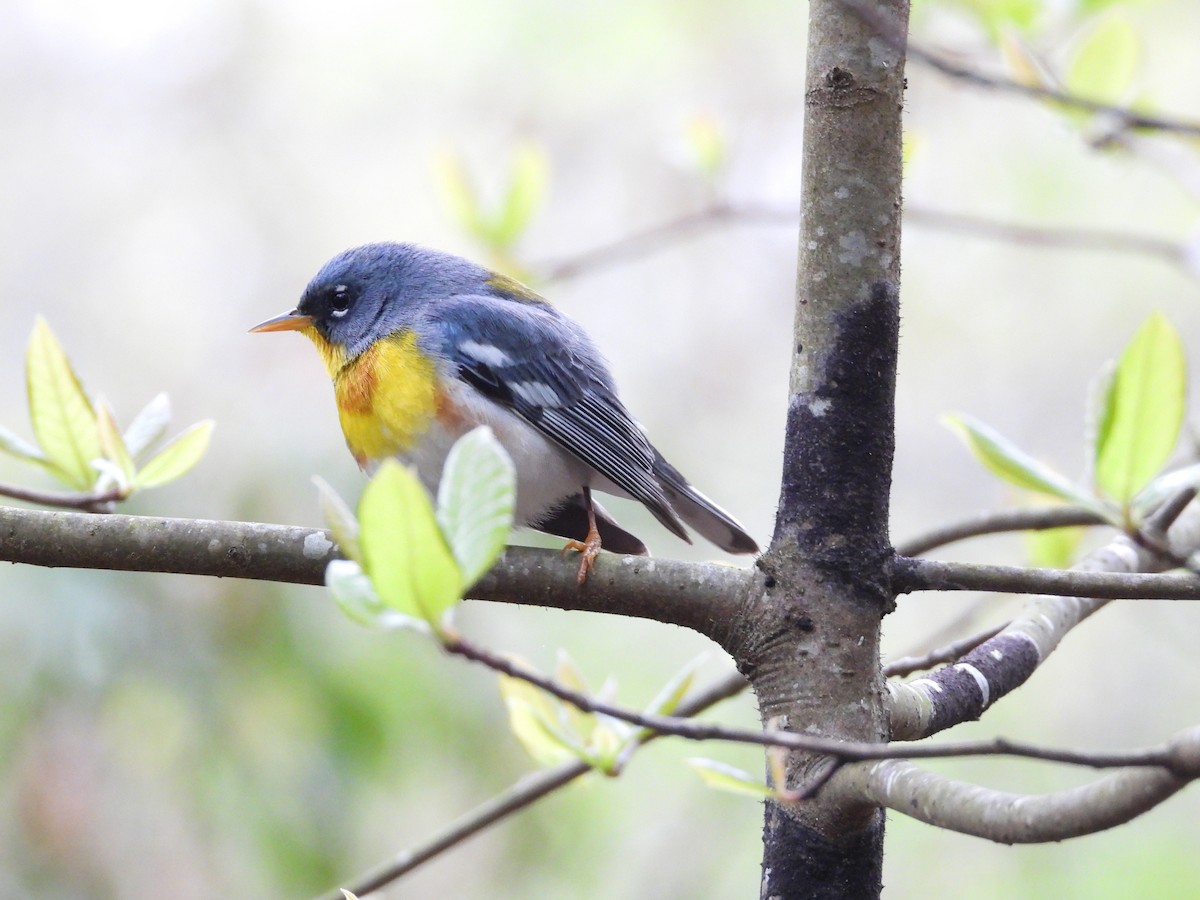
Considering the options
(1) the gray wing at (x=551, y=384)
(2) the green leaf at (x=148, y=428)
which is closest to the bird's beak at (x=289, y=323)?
(1) the gray wing at (x=551, y=384)

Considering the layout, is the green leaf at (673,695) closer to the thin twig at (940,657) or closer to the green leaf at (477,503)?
the thin twig at (940,657)

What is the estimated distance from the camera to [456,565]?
119 cm

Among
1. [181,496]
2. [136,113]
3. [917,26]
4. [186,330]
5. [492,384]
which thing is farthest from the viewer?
[136,113]

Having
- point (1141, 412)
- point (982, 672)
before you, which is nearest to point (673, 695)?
point (982, 672)

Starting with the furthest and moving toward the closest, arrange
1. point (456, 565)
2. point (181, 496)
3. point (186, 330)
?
1. point (186, 330)
2. point (181, 496)
3. point (456, 565)

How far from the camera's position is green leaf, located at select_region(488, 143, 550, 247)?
318cm

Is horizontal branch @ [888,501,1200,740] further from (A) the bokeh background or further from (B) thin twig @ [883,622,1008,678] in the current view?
(A) the bokeh background

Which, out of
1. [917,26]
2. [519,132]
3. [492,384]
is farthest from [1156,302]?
[492,384]

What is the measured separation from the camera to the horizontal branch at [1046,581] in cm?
135

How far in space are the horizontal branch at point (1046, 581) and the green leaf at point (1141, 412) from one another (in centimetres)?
11

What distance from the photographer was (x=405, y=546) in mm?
1175

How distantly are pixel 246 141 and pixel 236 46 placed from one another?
0.80 m

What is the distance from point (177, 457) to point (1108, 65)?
2.23 metres

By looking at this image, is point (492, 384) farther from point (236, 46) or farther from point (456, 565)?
point (236, 46)
